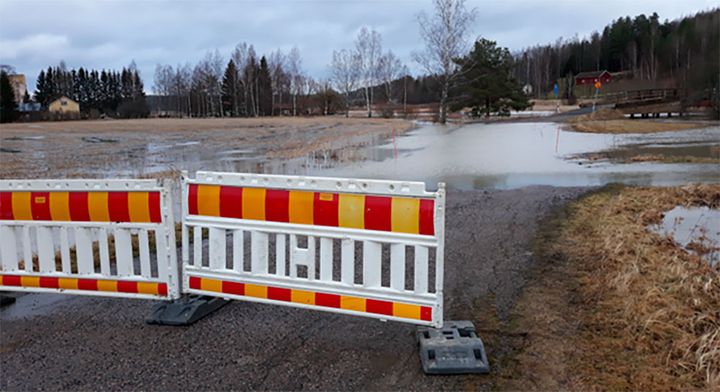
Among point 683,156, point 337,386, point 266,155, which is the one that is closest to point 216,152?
point 266,155

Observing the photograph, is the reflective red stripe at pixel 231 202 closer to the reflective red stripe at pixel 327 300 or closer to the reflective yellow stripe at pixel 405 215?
Result: the reflective red stripe at pixel 327 300

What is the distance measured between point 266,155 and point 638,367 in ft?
62.9

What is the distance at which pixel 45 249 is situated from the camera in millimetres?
4434

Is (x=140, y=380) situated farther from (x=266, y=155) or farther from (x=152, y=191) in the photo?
(x=266, y=155)

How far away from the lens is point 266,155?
21.3 meters

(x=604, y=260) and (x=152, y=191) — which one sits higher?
(x=152, y=191)

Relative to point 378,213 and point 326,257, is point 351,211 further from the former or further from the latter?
point 326,257

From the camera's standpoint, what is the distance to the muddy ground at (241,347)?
324cm

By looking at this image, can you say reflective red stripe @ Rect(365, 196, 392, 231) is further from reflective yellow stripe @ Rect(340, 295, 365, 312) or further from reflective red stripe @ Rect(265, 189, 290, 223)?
reflective red stripe @ Rect(265, 189, 290, 223)

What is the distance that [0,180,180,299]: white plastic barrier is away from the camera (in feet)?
13.7

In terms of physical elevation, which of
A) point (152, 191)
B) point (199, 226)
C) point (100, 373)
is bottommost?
point (100, 373)

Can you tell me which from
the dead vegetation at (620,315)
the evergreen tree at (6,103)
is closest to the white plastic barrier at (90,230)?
the dead vegetation at (620,315)

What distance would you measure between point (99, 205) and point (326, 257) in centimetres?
204

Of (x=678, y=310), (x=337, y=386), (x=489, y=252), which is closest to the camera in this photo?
(x=337, y=386)
